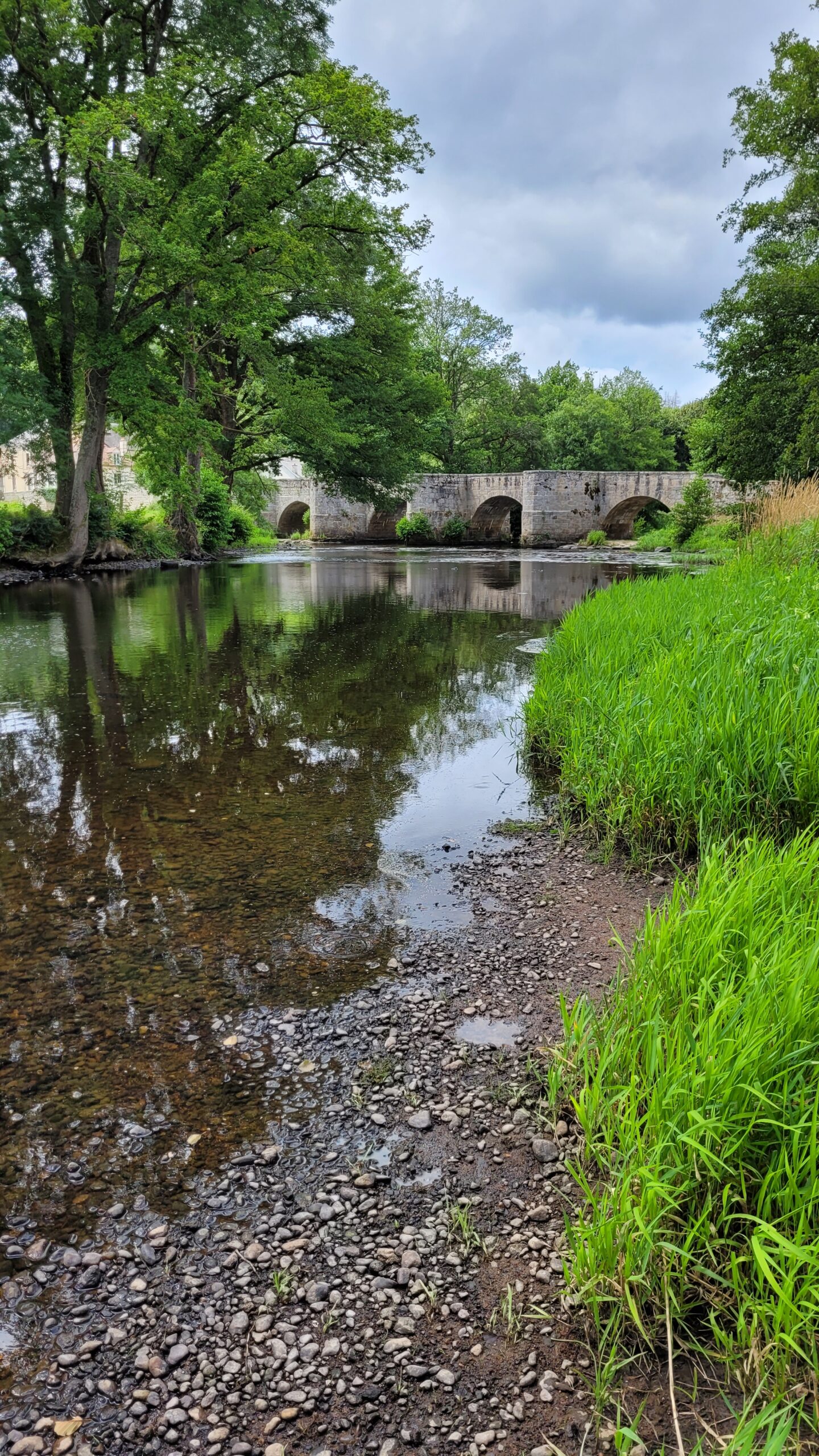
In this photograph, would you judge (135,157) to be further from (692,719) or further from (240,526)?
(692,719)

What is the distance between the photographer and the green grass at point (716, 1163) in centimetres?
155

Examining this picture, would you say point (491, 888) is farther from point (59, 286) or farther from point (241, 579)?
point (59, 286)

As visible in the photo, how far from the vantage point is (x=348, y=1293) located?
5.96ft

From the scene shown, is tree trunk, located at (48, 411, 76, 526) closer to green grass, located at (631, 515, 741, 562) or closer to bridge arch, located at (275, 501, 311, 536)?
green grass, located at (631, 515, 741, 562)

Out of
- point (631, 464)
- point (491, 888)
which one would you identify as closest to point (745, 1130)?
point (491, 888)

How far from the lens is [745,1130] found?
1749 millimetres

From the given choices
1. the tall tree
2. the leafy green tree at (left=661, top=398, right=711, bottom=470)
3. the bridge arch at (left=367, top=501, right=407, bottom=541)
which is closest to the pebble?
the tall tree

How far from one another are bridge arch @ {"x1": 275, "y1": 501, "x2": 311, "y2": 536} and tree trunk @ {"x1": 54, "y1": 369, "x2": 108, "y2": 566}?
32579 millimetres

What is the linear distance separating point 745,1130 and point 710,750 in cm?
249

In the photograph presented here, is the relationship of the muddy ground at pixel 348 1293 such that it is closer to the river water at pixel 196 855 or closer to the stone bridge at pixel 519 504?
the river water at pixel 196 855

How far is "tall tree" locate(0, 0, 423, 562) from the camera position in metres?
16.0

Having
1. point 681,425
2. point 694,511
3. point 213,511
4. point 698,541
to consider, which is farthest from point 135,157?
point 681,425

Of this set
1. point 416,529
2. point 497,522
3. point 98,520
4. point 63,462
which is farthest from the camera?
point 497,522

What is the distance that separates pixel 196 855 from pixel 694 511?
30.0 m
